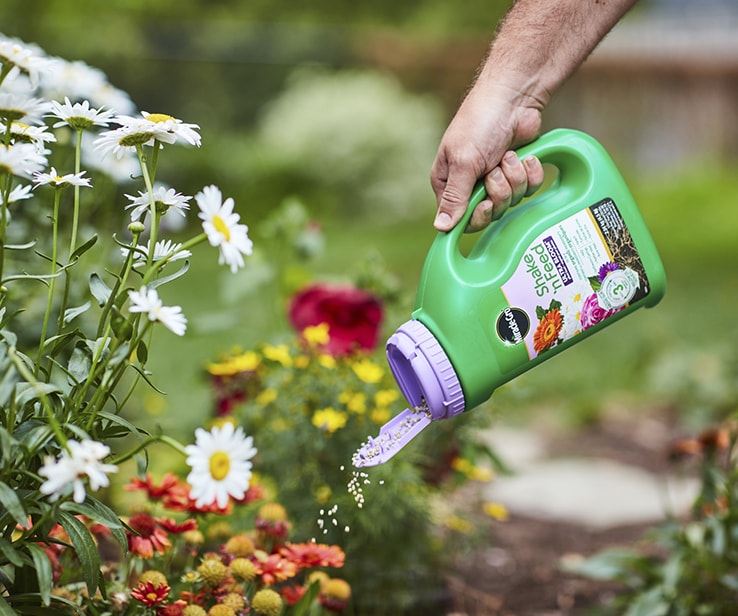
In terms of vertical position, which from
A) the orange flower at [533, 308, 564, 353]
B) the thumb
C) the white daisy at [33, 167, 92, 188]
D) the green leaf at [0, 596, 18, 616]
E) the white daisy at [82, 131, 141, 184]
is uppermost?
the white daisy at [82, 131, 141, 184]

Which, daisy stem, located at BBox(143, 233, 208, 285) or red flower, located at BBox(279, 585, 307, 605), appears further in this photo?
red flower, located at BBox(279, 585, 307, 605)

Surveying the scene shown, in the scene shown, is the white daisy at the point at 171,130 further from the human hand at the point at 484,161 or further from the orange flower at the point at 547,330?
the orange flower at the point at 547,330

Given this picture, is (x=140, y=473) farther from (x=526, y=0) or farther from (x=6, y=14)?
(x=6, y=14)

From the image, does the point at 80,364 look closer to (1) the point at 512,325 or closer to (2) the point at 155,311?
(2) the point at 155,311

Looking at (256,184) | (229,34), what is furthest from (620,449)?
(229,34)

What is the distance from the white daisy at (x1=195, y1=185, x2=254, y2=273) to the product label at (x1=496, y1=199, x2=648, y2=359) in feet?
1.35

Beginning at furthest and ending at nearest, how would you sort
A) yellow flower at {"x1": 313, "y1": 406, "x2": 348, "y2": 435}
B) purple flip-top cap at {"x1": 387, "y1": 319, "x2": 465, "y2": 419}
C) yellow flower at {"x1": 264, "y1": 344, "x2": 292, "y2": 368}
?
yellow flower at {"x1": 264, "y1": 344, "x2": 292, "y2": 368} < yellow flower at {"x1": 313, "y1": 406, "x2": 348, "y2": 435} < purple flip-top cap at {"x1": 387, "y1": 319, "x2": 465, "y2": 419}

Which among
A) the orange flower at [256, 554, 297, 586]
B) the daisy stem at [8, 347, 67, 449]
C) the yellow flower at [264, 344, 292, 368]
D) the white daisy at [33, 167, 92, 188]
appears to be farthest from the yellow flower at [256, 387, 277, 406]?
the daisy stem at [8, 347, 67, 449]

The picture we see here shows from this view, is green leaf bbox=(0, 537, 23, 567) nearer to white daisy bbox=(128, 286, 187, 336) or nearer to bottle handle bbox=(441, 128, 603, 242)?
white daisy bbox=(128, 286, 187, 336)

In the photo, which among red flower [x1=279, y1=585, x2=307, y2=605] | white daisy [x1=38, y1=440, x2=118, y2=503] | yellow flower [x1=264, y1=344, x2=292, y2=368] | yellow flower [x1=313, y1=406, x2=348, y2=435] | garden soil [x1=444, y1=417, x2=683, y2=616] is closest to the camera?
white daisy [x1=38, y1=440, x2=118, y2=503]

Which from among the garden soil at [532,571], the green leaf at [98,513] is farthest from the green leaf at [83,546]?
the garden soil at [532,571]

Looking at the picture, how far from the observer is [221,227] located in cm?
108

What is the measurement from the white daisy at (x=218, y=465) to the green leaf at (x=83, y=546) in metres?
0.17

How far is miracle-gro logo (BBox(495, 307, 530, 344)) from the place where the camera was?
1.33 metres
